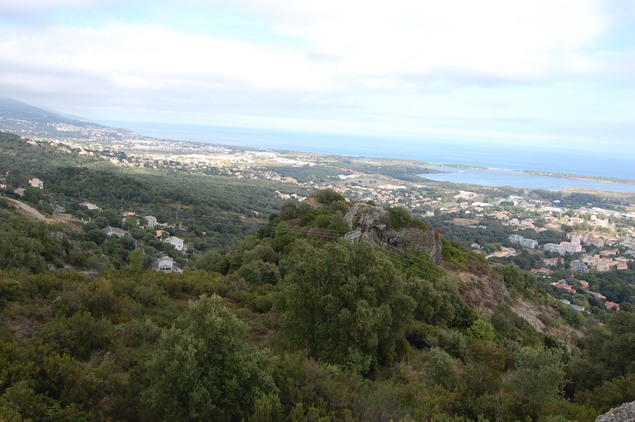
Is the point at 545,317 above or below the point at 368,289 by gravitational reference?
below

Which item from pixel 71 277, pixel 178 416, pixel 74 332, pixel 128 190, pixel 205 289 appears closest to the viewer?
pixel 178 416

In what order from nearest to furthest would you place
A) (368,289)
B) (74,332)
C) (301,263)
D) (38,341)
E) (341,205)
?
(38,341)
(74,332)
(368,289)
(301,263)
(341,205)

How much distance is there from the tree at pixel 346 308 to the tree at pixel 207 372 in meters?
3.28

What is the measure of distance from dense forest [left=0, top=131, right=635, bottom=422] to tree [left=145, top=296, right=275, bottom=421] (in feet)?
0.08

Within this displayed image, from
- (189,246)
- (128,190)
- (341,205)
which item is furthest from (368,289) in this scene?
(128,190)

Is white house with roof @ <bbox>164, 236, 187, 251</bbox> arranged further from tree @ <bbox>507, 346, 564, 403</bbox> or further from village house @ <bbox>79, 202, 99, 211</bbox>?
tree @ <bbox>507, 346, 564, 403</bbox>

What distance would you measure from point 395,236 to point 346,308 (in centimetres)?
1270

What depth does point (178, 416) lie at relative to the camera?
5.89 m

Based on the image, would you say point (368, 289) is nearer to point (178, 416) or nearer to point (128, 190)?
point (178, 416)

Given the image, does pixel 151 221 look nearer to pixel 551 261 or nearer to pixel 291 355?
pixel 291 355

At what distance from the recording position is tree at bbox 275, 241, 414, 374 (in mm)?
9656

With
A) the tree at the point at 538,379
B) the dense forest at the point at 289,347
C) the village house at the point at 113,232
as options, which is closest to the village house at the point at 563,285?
the dense forest at the point at 289,347

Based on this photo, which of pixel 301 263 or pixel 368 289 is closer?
pixel 368 289

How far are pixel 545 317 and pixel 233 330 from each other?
22556 millimetres
